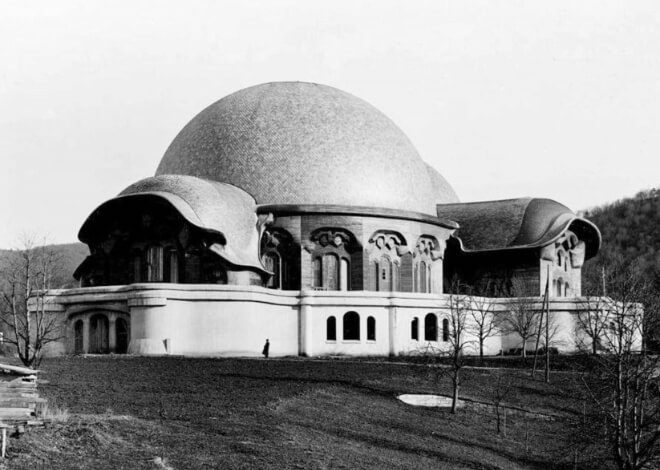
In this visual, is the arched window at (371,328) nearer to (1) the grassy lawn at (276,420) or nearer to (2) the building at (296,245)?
(2) the building at (296,245)

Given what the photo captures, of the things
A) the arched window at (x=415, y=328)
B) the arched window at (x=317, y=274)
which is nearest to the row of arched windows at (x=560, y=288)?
the arched window at (x=415, y=328)

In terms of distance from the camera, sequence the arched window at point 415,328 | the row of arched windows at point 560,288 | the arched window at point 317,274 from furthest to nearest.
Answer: the row of arched windows at point 560,288 < the arched window at point 317,274 < the arched window at point 415,328

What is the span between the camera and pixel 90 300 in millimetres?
53594

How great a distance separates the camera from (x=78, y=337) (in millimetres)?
54375

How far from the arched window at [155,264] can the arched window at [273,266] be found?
651 centimetres

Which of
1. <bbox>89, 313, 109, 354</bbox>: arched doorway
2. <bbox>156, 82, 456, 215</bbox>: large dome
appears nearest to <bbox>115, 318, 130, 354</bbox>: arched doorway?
<bbox>89, 313, 109, 354</bbox>: arched doorway

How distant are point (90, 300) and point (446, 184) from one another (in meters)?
39.0

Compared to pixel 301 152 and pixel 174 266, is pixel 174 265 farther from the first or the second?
pixel 301 152

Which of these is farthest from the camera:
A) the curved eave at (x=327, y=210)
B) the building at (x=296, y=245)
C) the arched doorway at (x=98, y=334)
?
the curved eave at (x=327, y=210)

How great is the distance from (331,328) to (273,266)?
6163mm

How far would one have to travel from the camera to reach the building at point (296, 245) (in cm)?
5378

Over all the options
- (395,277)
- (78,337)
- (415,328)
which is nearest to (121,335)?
(78,337)

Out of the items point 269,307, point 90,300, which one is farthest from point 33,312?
point 269,307

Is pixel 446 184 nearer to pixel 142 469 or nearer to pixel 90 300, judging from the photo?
pixel 90 300
